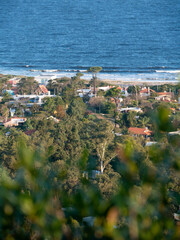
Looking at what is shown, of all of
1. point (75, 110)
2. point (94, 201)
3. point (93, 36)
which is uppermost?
point (93, 36)

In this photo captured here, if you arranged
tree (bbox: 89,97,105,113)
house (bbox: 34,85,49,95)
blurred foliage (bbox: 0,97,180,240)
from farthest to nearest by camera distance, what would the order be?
house (bbox: 34,85,49,95) < tree (bbox: 89,97,105,113) < blurred foliage (bbox: 0,97,180,240)

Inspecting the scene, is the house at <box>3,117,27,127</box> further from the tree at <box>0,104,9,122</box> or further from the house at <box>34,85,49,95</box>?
the house at <box>34,85,49,95</box>

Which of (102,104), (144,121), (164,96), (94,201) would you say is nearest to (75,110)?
(102,104)

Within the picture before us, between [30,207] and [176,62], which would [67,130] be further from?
[176,62]

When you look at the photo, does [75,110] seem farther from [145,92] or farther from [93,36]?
[93,36]

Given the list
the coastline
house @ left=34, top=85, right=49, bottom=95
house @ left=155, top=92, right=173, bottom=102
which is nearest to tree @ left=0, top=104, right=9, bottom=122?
house @ left=34, top=85, right=49, bottom=95

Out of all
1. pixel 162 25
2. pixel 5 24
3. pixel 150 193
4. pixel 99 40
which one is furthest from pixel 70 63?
pixel 150 193

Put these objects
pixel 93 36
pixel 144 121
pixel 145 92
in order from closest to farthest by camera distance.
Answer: pixel 144 121 → pixel 145 92 → pixel 93 36

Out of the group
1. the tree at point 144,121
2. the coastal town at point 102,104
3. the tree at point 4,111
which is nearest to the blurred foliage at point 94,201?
the coastal town at point 102,104

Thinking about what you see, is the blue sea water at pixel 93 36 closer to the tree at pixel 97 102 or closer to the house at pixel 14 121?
the tree at pixel 97 102
